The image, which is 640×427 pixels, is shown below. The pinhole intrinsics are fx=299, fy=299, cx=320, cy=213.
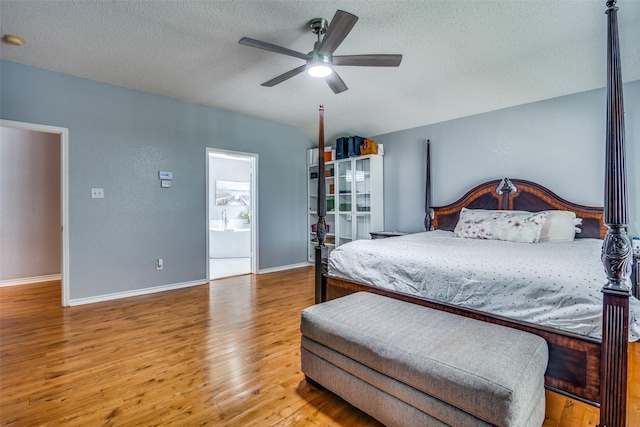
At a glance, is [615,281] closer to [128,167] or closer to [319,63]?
[319,63]

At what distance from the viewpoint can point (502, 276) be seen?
1789mm

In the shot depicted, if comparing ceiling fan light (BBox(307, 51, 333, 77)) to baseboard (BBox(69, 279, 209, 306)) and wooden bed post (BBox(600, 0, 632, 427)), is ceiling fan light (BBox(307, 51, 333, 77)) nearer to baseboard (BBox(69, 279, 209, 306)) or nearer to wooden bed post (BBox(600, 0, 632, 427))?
wooden bed post (BBox(600, 0, 632, 427))

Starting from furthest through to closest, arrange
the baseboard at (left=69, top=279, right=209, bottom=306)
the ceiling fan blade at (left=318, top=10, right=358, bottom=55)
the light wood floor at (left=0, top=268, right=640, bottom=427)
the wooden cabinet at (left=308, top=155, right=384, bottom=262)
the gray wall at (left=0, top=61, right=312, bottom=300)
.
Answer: the wooden cabinet at (left=308, top=155, right=384, bottom=262)
the baseboard at (left=69, top=279, right=209, bottom=306)
the gray wall at (left=0, top=61, right=312, bottom=300)
the ceiling fan blade at (left=318, top=10, right=358, bottom=55)
the light wood floor at (left=0, top=268, right=640, bottom=427)

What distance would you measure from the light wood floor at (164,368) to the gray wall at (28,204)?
1234mm

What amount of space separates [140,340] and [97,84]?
3005mm

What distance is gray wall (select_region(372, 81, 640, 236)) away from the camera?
10.1 ft

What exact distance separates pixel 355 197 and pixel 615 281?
3.77m

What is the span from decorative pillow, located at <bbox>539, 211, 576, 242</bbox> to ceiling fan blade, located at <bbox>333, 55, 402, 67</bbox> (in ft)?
7.22

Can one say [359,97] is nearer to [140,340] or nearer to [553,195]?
[553,195]

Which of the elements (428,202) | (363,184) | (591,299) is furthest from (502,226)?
(363,184)

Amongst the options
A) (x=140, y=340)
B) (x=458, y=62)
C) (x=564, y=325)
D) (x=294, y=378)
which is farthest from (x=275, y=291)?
(x=458, y=62)

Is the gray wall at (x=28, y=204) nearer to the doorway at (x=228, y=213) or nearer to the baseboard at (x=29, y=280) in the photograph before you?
the baseboard at (x=29, y=280)

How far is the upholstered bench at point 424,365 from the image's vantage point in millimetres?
1186

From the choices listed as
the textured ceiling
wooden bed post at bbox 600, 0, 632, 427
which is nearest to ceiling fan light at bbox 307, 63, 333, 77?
the textured ceiling
